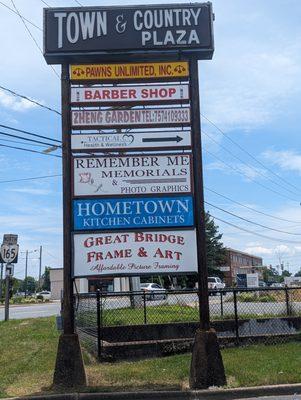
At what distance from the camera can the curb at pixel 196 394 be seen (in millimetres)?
7715

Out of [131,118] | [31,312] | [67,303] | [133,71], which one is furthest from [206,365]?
[31,312]

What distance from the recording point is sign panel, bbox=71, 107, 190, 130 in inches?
365

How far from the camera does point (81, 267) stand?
884 cm

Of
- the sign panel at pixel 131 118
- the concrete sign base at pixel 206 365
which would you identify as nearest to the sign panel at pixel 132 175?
the sign panel at pixel 131 118

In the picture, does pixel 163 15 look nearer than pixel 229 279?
Yes

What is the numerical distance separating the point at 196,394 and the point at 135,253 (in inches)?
92.5

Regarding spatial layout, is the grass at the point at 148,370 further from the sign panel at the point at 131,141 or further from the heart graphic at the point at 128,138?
the heart graphic at the point at 128,138

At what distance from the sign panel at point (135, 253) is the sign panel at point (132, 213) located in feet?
0.49

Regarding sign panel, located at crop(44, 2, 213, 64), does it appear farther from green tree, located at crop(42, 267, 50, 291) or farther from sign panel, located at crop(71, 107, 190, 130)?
green tree, located at crop(42, 267, 50, 291)

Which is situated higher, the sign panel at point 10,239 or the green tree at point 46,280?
the green tree at point 46,280

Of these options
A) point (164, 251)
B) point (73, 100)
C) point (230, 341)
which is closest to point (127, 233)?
point (164, 251)

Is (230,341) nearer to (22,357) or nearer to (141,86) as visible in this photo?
(22,357)

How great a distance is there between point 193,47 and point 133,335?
674 centimetres

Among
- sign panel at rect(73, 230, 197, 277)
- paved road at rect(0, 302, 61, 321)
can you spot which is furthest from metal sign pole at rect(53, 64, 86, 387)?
paved road at rect(0, 302, 61, 321)
